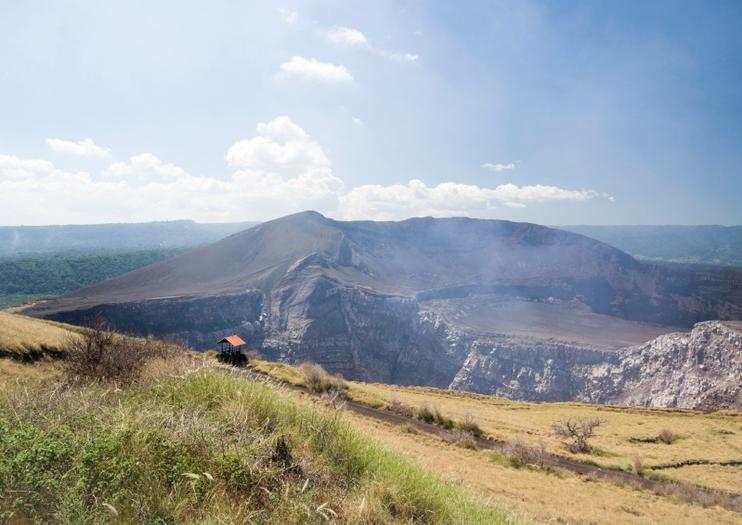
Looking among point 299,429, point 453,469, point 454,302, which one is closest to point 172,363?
point 299,429

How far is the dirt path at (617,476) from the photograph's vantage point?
56.2 feet

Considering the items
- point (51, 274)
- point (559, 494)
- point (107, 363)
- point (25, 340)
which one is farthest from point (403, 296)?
point (51, 274)

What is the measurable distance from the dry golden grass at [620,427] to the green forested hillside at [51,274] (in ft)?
327

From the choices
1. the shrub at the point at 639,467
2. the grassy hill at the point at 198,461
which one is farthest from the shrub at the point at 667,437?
the grassy hill at the point at 198,461

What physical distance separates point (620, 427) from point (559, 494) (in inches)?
896

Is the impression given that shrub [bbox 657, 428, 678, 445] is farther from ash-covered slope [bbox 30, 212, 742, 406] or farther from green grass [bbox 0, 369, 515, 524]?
ash-covered slope [bbox 30, 212, 742, 406]

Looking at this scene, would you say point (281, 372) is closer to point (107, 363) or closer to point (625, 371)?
point (107, 363)

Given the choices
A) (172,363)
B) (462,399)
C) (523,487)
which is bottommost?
(462,399)

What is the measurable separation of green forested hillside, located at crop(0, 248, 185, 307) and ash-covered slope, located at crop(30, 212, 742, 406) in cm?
2943

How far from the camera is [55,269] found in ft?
406

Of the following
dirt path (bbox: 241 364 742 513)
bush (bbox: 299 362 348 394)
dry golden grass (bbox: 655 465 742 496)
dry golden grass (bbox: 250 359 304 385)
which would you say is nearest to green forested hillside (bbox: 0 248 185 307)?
dry golden grass (bbox: 250 359 304 385)

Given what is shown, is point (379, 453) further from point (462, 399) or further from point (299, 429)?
point (462, 399)

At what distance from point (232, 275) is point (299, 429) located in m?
96.6

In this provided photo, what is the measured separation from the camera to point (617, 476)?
1930 cm
